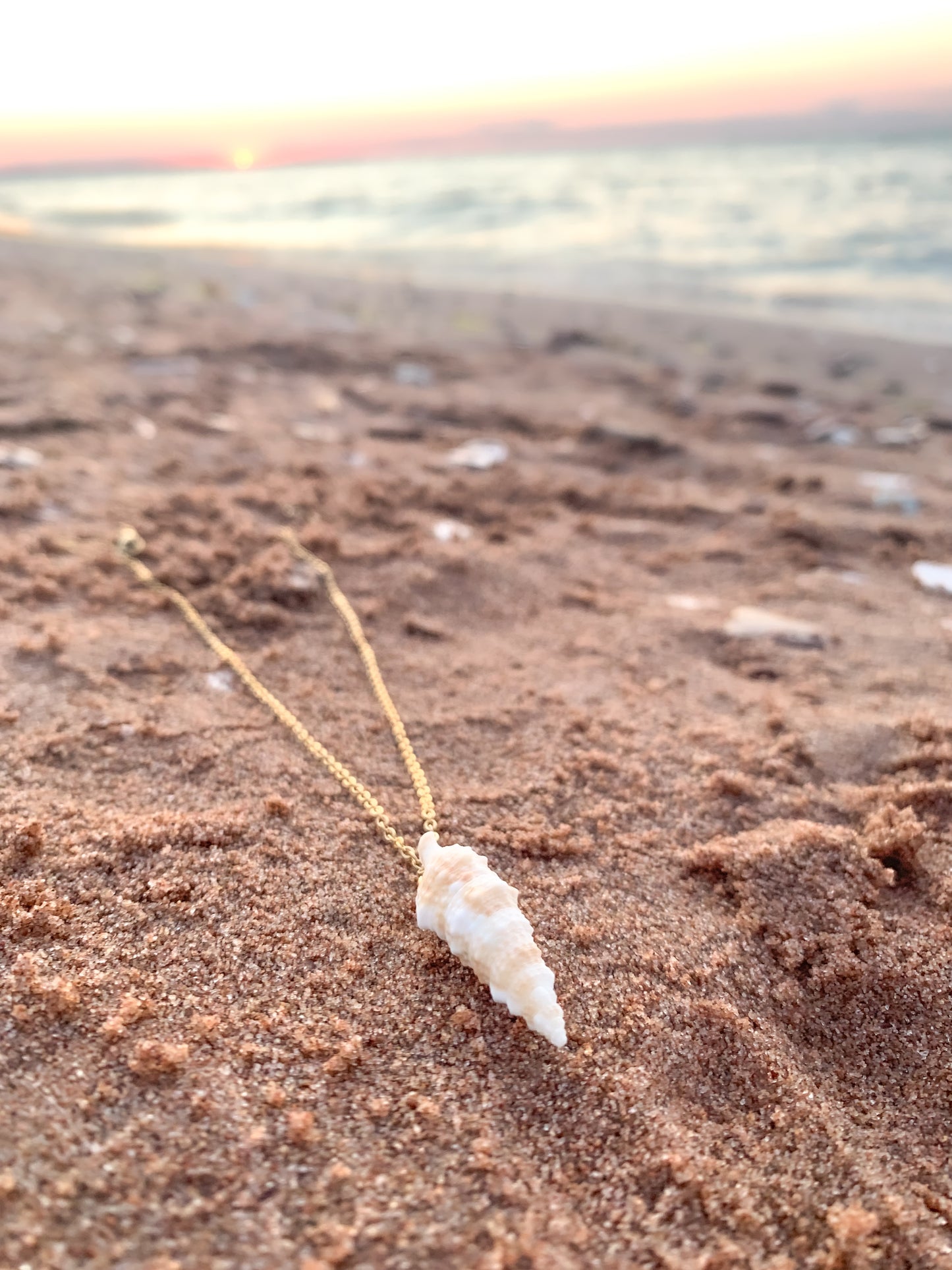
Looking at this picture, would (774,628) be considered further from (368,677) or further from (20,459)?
(20,459)

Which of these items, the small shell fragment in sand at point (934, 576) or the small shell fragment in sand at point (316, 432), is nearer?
the small shell fragment in sand at point (934, 576)

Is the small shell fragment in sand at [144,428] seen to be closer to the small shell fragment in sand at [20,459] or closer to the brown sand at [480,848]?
the brown sand at [480,848]

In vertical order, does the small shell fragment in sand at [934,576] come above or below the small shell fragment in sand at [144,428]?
below

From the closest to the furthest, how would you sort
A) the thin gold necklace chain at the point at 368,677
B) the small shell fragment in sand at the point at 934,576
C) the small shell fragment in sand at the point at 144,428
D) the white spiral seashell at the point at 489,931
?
the white spiral seashell at the point at 489,931 < the thin gold necklace chain at the point at 368,677 < the small shell fragment in sand at the point at 934,576 < the small shell fragment in sand at the point at 144,428

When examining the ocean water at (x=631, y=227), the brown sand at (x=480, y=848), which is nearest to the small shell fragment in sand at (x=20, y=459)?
the brown sand at (x=480, y=848)

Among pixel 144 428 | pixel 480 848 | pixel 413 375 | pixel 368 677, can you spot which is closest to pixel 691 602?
pixel 368 677

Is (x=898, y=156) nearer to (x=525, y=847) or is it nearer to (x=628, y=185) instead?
(x=628, y=185)

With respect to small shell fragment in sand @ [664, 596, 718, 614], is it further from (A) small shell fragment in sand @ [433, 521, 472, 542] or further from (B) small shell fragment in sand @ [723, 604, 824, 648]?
(A) small shell fragment in sand @ [433, 521, 472, 542]

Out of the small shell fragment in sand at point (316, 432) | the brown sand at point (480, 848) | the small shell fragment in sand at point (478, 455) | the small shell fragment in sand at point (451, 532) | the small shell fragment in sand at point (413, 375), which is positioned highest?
the small shell fragment in sand at point (413, 375)
